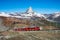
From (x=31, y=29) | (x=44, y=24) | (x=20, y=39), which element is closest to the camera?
(x=20, y=39)

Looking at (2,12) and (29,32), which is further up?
(2,12)

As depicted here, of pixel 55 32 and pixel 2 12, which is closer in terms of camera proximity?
pixel 55 32

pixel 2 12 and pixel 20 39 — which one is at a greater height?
pixel 2 12

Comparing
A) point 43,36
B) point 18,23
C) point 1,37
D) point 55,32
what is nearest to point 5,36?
point 1,37

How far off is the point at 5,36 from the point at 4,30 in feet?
1.38

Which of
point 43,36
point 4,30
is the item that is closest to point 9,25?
point 4,30

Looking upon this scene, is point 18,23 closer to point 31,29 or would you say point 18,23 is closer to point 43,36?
point 31,29

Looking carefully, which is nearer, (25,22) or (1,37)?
(1,37)

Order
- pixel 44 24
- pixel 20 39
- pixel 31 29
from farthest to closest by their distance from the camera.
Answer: pixel 44 24 < pixel 31 29 < pixel 20 39

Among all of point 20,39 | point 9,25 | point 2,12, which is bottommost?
point 20,39

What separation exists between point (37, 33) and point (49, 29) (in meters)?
0.85

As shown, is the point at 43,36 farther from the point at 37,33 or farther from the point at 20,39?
the point at 20,39

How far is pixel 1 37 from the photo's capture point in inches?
→ 453

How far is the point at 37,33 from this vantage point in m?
11.6
